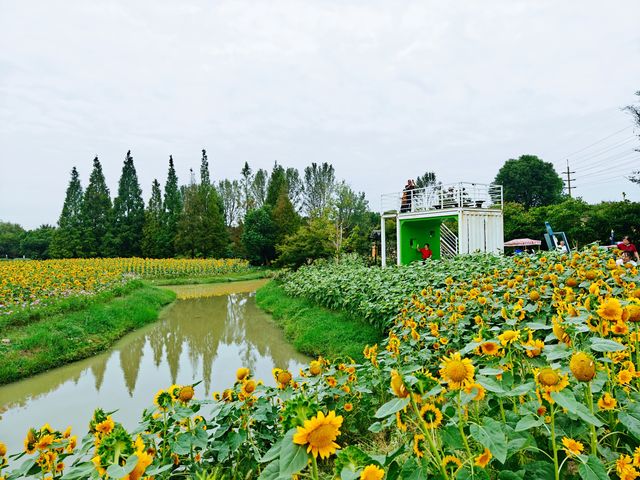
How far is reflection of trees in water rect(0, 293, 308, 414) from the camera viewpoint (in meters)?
6.06

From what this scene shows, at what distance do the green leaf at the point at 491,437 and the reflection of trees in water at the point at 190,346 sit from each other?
4943 millimetres

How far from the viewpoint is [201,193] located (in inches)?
1291

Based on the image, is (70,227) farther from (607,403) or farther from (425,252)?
(607,403)

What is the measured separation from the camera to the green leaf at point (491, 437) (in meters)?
1.07

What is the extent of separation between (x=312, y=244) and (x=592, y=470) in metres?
18.7

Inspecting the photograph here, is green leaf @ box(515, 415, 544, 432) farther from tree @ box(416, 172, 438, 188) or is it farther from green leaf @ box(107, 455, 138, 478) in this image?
tree @ box(416, 172, 438, 188)

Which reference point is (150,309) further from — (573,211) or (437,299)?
(573,211)

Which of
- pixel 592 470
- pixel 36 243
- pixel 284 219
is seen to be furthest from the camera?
pixel 36 243

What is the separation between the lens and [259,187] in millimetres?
41594

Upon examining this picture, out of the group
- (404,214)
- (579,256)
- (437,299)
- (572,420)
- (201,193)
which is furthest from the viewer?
(201,193)

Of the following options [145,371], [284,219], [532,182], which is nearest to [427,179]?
[532,182]

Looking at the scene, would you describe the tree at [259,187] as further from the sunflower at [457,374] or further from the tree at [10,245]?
the sunflower at [457,374]

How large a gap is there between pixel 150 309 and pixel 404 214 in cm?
818

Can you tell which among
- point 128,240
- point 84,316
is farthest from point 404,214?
point 128,240
